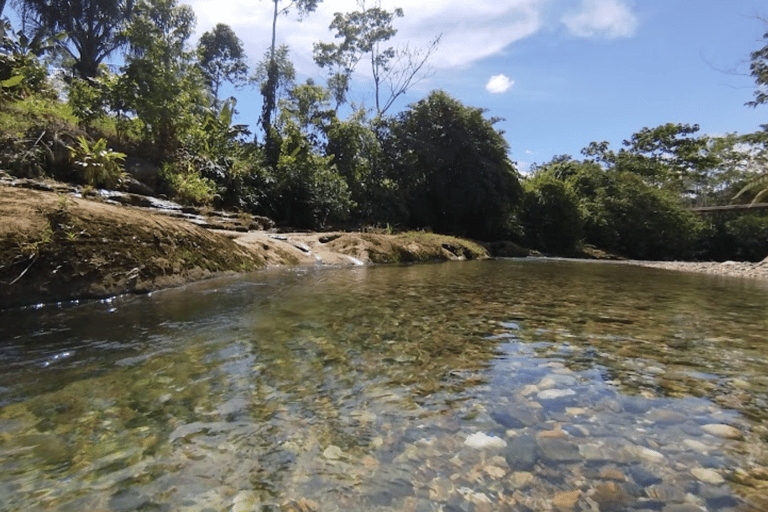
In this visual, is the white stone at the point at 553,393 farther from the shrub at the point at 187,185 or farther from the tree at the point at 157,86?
the tree at the point at 157,86

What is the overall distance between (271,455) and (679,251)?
33.9 metres

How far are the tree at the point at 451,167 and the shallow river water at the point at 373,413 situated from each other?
1941 centimetres

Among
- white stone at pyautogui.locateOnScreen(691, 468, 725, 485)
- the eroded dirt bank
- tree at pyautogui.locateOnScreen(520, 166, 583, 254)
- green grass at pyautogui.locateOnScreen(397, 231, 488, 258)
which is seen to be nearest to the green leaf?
the eroded dirt bank

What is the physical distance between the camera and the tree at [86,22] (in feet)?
85.0

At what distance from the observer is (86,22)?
2702 cm

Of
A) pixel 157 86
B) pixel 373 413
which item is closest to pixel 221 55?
pixel 157 86

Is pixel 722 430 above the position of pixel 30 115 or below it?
below

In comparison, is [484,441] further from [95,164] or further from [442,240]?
[442,240]

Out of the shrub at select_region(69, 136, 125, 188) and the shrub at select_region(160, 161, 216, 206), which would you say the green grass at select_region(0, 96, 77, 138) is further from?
the shrub at select_region(160, 161, 216, 206)

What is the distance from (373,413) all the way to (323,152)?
20.8 metres

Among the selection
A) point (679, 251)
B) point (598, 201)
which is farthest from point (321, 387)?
point (679, 251)

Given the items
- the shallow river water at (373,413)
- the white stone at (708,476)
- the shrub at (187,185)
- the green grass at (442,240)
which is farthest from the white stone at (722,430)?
the green grass at (442,240)

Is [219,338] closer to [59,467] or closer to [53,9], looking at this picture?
[59,467]

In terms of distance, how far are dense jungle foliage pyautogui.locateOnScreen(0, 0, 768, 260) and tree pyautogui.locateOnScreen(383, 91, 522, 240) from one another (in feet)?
0.27
